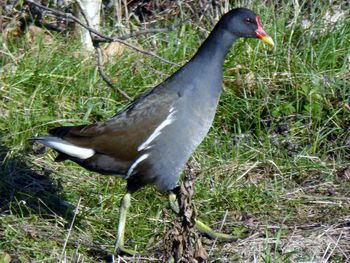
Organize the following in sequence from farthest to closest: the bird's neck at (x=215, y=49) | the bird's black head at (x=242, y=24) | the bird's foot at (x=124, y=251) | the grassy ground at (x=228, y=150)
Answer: the bird's black head at (x=242, y=24), the bird's neck at (x=215, y=49), the grassy ground at (x=228, y=150), the bird's foot at (x=124, y=251)

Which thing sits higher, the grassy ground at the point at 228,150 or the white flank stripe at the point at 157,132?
the white flank stripe at the point at 157,132

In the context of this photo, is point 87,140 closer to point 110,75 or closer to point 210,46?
point 210,46

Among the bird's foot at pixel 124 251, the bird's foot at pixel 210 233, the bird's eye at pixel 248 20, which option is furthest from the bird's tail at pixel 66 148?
the bird's eye at pixel 248 20

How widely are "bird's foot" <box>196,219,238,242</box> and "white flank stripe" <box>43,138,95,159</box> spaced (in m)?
0.68

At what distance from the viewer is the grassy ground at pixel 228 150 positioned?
193 inches

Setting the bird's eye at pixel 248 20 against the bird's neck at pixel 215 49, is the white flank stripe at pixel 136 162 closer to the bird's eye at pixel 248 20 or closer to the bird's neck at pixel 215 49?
the bird's neck at pixel 215 49

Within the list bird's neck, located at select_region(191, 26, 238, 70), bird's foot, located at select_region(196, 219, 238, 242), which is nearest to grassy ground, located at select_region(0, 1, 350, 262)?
bird's foot, located at select_region(196, 219, 238, 242)

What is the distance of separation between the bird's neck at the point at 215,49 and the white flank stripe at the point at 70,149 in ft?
2.54

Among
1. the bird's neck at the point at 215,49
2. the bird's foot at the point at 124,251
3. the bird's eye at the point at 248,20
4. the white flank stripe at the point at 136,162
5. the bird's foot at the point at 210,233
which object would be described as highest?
the bird's eye at the point at 248,20

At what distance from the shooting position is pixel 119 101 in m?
6.15

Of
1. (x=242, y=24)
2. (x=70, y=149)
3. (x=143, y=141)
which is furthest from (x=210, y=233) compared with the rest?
(x=242, y=24)

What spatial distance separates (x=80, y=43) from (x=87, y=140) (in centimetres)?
178

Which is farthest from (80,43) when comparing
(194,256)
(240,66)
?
(194,256)

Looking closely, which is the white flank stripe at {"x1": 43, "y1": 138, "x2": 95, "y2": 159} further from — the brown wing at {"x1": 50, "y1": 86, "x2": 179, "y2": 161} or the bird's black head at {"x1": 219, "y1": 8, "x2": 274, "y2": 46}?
the bird's black head at {"x1": 219, "y1": 8, "x2": 274, "y2": 46}
